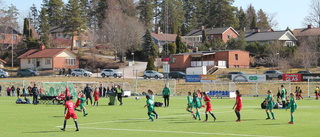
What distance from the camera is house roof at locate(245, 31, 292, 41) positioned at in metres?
107

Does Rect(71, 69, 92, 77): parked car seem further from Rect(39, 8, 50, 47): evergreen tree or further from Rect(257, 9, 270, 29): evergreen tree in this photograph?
Rect(257, 9, 270, 29): evergreen tree

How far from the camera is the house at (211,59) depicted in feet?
286

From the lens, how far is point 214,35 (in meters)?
118

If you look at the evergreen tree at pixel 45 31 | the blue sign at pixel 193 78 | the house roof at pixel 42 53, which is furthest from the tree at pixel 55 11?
the blue sign at pixel 193 78

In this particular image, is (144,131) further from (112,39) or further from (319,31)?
(319,31)

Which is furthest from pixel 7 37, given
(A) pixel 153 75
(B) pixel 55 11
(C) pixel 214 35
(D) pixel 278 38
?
(D) pixel 278 38

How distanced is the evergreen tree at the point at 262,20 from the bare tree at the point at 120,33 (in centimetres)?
5409

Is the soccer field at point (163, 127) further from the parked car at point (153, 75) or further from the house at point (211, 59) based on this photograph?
the house at point (211, 59)

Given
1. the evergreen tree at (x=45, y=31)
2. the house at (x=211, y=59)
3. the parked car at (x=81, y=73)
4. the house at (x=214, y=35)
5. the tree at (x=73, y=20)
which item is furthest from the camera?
the house at (x=214, y=35)

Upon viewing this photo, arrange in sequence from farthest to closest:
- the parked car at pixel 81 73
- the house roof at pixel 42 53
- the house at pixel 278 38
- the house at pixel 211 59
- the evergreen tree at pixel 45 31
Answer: the house at pixel 278 38
the evergreen tree at pixel 45 31
the house roof at pixel 42 53
the house at pixel 211 59
the parked car at pixel 81 73

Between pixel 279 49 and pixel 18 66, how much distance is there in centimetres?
6043

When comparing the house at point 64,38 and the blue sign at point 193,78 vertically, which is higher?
the house at point 64,38

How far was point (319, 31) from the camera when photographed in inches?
4277

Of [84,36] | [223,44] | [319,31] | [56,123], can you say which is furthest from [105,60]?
[56,123]
